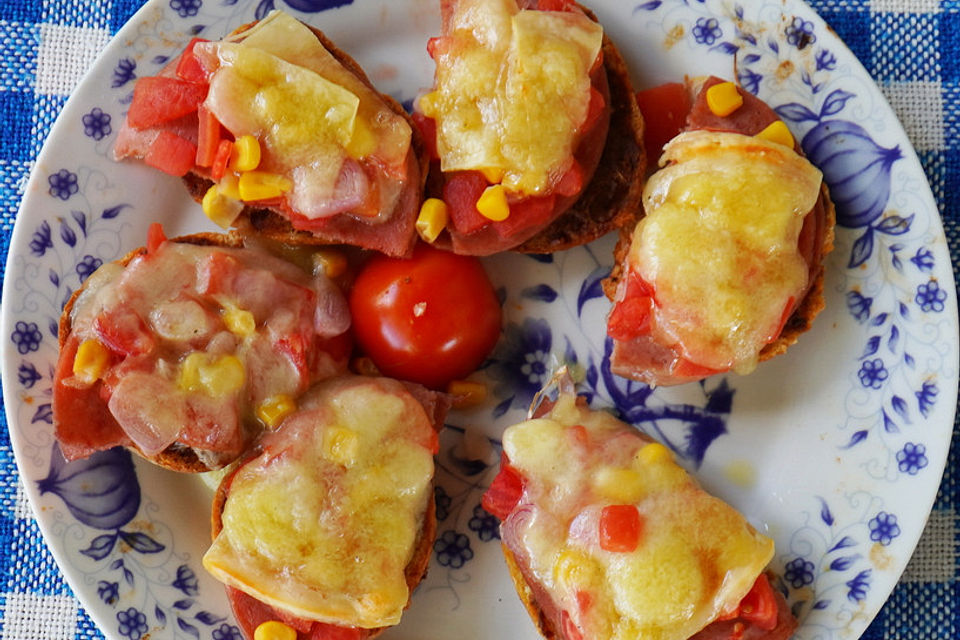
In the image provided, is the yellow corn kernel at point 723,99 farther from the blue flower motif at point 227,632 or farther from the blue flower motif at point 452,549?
the blue flower motif at point 227,632

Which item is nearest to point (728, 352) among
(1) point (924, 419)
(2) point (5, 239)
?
(1) point (924, 419)

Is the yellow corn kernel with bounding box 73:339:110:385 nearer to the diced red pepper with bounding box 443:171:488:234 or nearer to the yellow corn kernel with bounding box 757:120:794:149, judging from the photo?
the diced red pepper with bounding box 443:171:488:234

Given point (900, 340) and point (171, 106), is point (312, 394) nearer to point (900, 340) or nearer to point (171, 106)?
point (171, 106)

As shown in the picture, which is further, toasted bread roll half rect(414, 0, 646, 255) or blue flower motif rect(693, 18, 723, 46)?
blue flower motif rect(693, 18, 723, 46)

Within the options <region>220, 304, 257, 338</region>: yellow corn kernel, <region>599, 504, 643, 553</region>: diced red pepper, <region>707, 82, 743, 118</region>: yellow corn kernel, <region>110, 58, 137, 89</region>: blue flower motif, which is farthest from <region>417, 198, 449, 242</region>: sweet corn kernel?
<region>110, 58, 137, 89</region>: blue flower motif

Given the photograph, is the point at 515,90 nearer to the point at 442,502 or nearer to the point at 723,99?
the point at 723,99

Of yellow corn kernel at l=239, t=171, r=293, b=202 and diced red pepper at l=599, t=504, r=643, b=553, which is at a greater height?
yellow corn kernel at l=239, t=171, r=293, b=202
